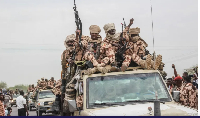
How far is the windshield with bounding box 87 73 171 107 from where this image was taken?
7.70m

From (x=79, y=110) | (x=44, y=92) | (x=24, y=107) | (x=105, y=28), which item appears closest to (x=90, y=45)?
(x=105, y=28)

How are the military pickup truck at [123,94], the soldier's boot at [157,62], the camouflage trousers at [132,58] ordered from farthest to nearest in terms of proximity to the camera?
the camouflage trousers at [132,58] → the soldier's boot at [157,62] → the military pickup truck at [123,94]

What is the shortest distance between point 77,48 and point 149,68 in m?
2.36

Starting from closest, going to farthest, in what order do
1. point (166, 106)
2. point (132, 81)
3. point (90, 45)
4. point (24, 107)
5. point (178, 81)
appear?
point (166, 106)
point (132, 81)
point (178, 81)
point (90, 45)
point (24, 107)

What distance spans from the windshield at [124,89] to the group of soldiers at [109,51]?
36cm

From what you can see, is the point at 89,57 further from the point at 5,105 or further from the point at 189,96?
the point at 5,105

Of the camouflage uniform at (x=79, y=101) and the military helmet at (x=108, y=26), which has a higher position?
the military helmet at (x=108, y=26)

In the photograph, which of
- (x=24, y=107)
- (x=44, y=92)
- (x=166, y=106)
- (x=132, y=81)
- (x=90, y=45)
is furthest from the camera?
(x=44, y=92)

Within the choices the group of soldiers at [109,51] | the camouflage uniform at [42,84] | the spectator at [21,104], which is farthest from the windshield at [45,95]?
the group of soldiers at [109,51]

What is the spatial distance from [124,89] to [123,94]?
129 millimetres

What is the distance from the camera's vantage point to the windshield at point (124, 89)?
25.3 feet

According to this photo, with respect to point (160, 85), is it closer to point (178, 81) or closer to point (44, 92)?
point (178, 81)

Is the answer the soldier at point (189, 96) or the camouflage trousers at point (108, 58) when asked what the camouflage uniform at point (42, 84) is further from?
the soldier at point (189, 96)

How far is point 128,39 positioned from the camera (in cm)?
1028
